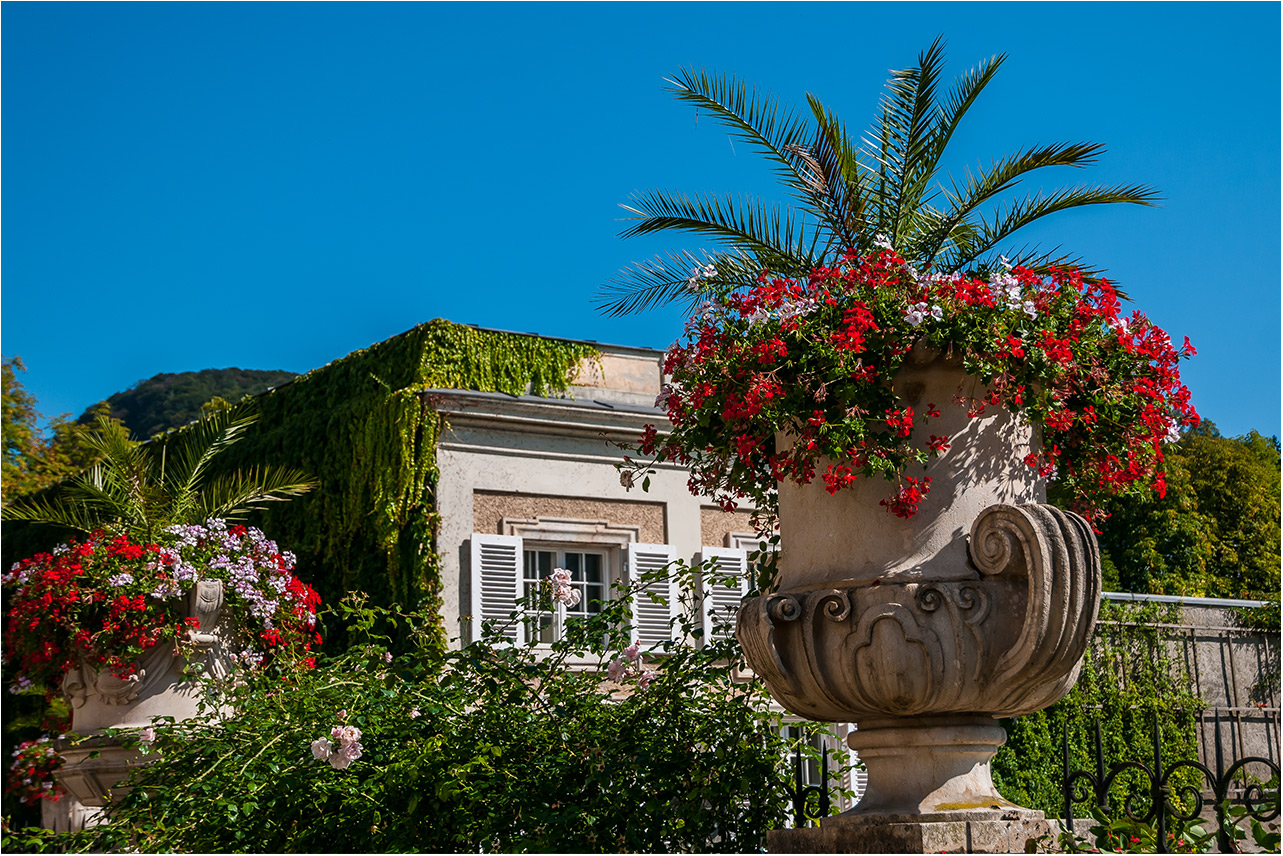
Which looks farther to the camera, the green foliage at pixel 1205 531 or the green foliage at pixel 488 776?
the green foliage at pixel 1205 531

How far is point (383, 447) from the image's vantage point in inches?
534

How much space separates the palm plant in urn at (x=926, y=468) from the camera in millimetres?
3861

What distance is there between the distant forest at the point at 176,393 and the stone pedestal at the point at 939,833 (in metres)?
31.5

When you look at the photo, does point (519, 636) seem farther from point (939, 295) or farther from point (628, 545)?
point (939, 295)

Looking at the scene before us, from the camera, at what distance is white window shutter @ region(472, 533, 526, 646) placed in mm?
13305

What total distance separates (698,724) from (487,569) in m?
8.48

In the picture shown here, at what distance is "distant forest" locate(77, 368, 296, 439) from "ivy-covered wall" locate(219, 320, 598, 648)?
20169mm

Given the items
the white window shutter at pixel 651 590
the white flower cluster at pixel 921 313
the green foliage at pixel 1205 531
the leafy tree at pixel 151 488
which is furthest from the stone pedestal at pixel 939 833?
the green foliage at pixel 1205 531

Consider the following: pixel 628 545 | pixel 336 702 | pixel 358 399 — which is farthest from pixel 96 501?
pixel 336 702

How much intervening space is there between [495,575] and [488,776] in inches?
337

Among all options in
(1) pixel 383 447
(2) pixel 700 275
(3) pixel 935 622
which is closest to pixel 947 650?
(3) pixel 935 622

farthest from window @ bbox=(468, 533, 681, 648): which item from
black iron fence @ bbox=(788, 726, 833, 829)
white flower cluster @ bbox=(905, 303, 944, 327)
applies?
white flower cluster @ bbox=(905, 303, 944, 327)

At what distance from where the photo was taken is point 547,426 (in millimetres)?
14297

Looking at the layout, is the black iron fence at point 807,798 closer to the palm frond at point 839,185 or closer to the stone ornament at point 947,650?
the stone ornament at point 947,650
